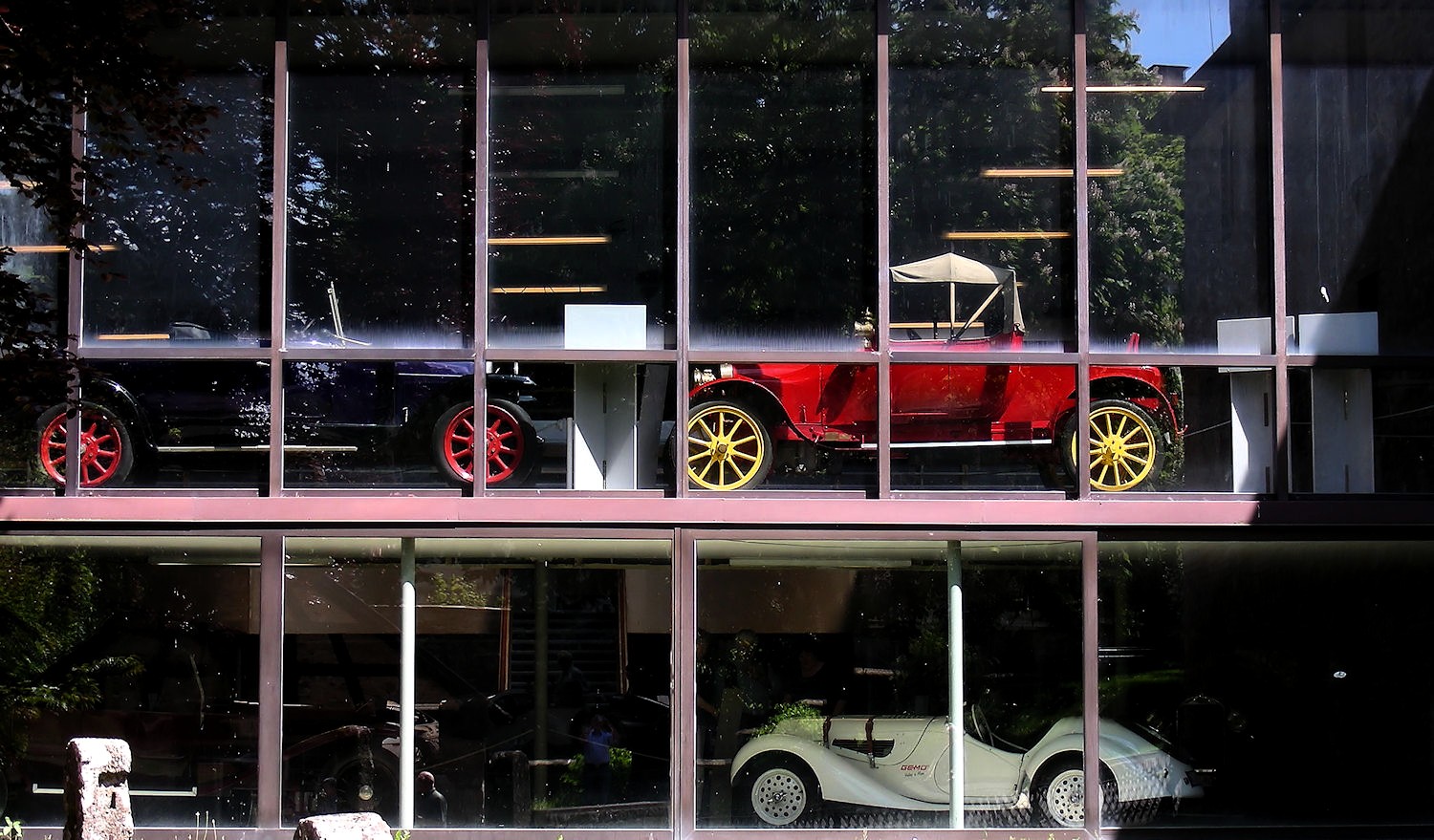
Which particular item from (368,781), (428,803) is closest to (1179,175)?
(428,803)

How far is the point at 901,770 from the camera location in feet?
27.3

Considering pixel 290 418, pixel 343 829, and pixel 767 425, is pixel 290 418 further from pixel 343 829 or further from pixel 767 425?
pixel 343 829

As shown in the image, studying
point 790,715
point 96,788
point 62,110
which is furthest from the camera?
point 790,715

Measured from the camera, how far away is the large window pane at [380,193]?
8.52m

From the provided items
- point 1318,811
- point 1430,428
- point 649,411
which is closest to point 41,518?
point 649,411

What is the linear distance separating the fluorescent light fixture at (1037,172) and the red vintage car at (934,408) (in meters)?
0.61

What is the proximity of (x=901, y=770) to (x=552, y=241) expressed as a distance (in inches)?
159

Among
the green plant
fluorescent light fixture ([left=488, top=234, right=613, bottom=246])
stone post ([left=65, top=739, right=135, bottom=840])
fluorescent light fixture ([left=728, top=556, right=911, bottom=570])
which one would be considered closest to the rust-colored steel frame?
fluorescent light fixture ([left=488, top=234, right=613, bottom=246])

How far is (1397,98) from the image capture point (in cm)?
870

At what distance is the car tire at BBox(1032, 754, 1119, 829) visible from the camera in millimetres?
8297

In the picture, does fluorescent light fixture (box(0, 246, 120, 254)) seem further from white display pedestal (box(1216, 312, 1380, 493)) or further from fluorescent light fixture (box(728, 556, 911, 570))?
white display pedestal (box(1216, 312, 1380, 493))

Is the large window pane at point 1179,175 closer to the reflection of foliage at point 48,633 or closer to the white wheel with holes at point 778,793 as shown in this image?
the white wheel with holes at point 778,793

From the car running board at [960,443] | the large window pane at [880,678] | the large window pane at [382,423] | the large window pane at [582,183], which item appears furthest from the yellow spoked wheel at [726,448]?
the large window pane at [382,423]

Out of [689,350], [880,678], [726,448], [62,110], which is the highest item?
[62,110]
